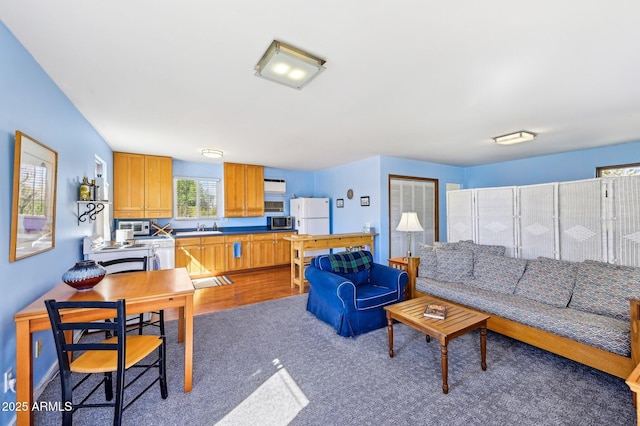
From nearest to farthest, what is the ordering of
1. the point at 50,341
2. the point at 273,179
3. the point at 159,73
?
1. the point at 159,73
2. the point at 50,341
3. the point at 273,179

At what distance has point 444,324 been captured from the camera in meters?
2.23

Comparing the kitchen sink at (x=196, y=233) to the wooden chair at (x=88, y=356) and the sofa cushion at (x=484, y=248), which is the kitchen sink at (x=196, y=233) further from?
the sofa cushion at (x=484, y=248)

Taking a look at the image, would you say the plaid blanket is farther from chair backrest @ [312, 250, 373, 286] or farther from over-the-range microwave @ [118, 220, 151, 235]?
over-the-range microwave @ [118, 220, 151, 235]

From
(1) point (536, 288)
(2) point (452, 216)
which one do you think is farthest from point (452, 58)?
(2) point (452, 216)

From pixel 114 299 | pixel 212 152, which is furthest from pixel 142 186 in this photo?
pixel 114 299

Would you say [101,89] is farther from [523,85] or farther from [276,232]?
[276,232]

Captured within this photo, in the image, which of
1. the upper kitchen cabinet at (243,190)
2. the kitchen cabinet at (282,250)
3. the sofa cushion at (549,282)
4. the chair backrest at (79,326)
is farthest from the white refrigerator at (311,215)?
the chair backrest at (79,326)

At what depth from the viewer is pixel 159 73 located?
82.2 inches

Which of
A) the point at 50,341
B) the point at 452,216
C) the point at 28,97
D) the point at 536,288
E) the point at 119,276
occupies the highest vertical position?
the point at 28,97

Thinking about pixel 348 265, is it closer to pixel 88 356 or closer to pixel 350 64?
pixel 350 64

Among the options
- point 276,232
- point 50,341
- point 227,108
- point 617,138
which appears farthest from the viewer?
point 276,232

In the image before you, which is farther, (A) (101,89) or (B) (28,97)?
(A) (101,89)

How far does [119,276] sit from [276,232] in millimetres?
3912

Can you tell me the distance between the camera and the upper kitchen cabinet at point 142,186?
189 inches
